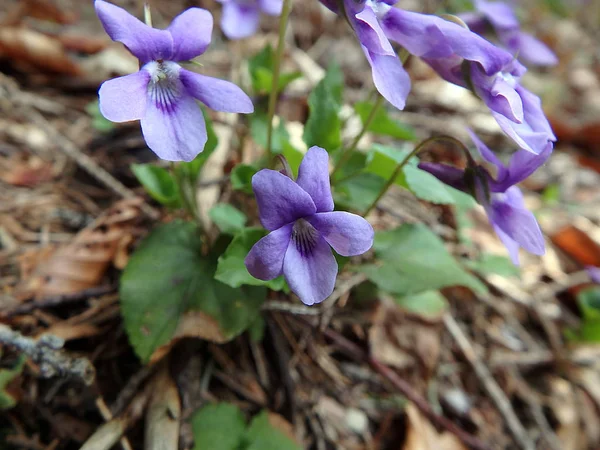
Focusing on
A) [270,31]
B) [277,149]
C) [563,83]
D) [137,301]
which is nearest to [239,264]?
[137,301]

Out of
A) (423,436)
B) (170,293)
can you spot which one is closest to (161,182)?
(170,293)

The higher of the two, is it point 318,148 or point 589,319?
point 318,148

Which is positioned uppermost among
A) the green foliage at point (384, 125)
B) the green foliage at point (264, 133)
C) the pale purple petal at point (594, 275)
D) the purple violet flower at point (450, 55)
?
the purple violet flower at point (450, 55)

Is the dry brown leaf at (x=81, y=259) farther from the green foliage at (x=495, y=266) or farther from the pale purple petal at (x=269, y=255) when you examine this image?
the green foliage at (x=495, y=266)

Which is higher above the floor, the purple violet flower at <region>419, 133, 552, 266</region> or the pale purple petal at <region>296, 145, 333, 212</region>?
the pale purple petal at <region>296, 145, 333, 212</region>

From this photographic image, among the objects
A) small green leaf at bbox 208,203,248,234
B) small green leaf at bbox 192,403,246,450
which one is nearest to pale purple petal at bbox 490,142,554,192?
small green leaf at bbox 208,203,248,234

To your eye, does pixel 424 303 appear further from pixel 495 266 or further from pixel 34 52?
pixel 34 52

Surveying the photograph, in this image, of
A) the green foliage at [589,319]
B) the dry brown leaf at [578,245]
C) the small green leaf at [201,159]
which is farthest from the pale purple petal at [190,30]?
the dry brown leaf at [578,245]

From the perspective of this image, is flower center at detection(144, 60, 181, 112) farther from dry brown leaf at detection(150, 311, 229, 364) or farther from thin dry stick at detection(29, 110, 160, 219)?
thin dry stick at detection(29, 110, 160, 219)
